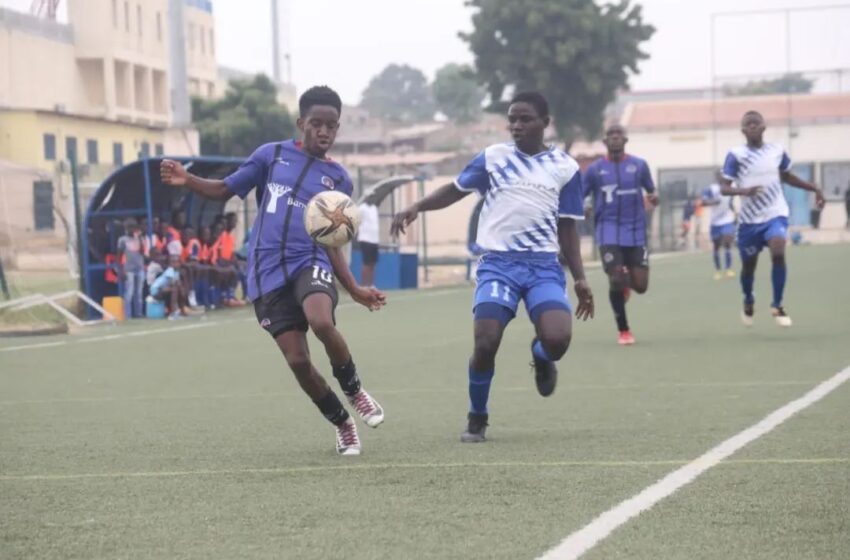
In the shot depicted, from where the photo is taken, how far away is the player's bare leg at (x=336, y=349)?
327 inches

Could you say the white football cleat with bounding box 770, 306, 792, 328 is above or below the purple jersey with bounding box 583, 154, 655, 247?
below

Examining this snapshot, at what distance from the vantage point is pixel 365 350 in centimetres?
1662

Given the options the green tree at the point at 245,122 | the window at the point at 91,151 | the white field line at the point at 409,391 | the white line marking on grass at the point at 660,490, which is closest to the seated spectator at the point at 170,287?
the white field line at the point at 409,391

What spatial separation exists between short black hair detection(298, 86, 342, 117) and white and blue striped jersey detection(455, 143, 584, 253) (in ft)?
2.93

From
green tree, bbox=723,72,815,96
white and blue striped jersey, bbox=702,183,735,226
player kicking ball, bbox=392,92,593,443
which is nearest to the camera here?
player kicking ball, bbox=392,92,593,443

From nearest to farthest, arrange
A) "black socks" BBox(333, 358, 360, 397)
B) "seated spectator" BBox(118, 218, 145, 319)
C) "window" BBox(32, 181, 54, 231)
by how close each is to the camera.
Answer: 1. "black socks" BBox(333, 358, 360, 397)
2. "seated spectator" BBox(118, 218, 145, 319)
3. "window" BBox(32, 181, 54, 231)

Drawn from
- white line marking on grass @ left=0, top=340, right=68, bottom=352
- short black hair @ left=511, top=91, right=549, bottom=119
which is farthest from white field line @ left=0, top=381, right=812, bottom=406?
white line marking on grass @ left=0, top=340, right=68, bottom=352

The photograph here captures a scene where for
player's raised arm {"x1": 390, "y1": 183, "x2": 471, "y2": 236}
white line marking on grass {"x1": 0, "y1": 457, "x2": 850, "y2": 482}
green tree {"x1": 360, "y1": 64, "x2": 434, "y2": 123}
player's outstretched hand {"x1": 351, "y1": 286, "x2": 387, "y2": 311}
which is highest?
green tree {"x1": 360, "y1": 64, "x2": 434, "y2": 123}

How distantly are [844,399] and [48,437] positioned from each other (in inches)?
193

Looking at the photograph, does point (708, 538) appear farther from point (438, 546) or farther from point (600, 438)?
point (600, 438)

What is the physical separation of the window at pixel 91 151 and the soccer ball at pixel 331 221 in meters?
49.9

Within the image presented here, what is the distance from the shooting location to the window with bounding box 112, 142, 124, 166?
195 ft

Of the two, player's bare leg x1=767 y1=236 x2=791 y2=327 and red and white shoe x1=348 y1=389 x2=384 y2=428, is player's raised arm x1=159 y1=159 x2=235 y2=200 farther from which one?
player's bare leg x1=767 y1=236 x2=791 y2=327

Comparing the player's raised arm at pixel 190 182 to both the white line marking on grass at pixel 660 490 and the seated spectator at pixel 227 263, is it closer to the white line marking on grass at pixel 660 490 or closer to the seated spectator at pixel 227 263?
the white line marking on grass at pixel 660 490
